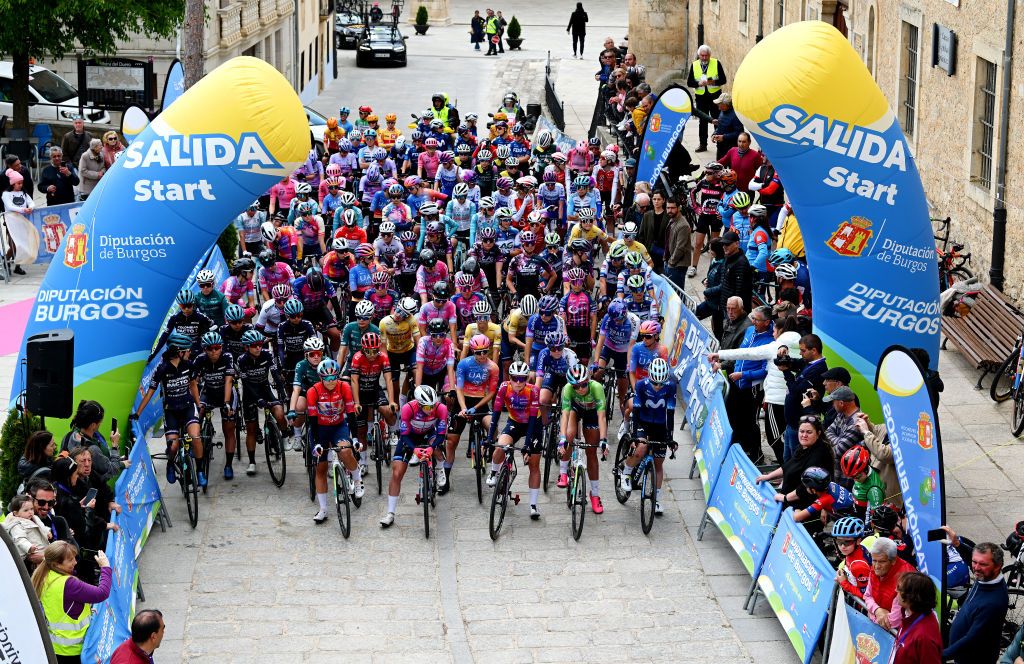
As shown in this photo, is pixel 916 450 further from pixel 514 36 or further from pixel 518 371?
pixel 514 36

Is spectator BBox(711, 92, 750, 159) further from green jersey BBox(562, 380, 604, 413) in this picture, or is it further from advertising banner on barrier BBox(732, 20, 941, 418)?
green jersey BBox(562, 380, 604, 413)

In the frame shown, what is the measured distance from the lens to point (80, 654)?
36.8 feet

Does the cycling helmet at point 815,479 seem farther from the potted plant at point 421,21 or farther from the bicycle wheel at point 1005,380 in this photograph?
the potted plant at point 421,21

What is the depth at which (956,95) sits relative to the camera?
72.2 feet

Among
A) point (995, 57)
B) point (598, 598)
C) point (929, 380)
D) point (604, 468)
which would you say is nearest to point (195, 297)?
point (604, 468)

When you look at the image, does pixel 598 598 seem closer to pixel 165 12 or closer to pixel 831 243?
pixel 831 243

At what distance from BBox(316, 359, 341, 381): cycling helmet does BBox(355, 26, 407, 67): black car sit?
1484 inches

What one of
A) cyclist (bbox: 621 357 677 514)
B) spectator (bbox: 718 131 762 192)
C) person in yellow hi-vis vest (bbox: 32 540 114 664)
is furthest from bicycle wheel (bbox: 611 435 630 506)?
spectator (bbox: 718 131 762 192)

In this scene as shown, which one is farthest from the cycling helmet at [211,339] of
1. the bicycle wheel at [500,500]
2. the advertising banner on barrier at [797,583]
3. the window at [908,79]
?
the window at [908,79]

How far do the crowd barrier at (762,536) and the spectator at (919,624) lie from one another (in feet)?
1.36

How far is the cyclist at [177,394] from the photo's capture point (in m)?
15.5

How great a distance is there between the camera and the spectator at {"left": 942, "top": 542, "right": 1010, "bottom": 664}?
34.4ft

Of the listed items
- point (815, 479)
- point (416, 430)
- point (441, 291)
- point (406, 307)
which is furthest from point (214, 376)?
point (815, 479)

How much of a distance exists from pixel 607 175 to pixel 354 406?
10.5 m
